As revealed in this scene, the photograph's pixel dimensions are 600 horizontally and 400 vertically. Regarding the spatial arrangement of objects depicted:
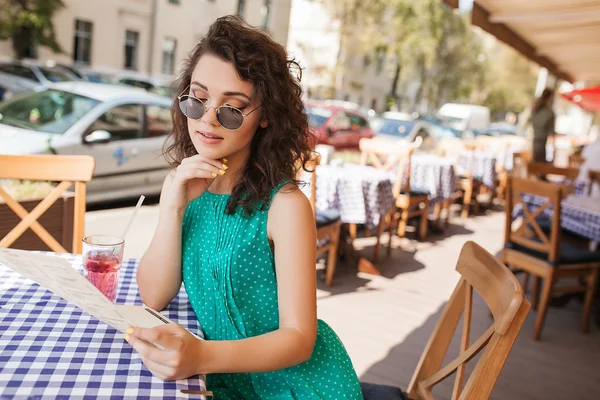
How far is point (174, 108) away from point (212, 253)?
572 mm

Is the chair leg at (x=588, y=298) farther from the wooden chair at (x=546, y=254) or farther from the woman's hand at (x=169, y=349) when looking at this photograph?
the woman's hand at (x=169, y=349)

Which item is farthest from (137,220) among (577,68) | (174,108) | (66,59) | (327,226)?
(66,59)

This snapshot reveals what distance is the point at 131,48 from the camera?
22.6 m

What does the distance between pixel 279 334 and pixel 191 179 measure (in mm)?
515

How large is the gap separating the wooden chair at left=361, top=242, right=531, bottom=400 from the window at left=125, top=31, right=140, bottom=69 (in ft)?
Result: 73.8

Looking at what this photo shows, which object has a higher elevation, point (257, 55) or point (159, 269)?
point (257, 55)

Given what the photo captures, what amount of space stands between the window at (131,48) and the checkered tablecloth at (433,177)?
1764 cm

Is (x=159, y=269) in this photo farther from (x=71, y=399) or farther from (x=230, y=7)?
(x=230, y=7)

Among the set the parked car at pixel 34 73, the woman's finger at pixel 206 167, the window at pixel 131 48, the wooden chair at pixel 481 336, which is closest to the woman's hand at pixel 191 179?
the woman's finger at pixel 206 167

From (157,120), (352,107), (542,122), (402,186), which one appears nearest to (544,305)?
(402,186)

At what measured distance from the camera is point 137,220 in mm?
6660

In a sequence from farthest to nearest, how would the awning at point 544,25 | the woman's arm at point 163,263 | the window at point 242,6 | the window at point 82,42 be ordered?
the window at point 242,6 < the window at point 82,42 < the awning at point 544,25 < the woman's arm at point 163,263

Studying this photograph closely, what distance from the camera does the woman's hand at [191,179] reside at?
1552 millimetres

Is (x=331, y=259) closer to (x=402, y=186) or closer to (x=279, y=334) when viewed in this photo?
(x=402, y=186)
